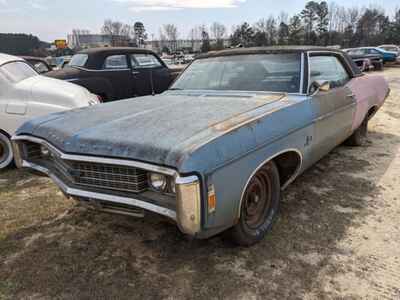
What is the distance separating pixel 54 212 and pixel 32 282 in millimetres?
1145

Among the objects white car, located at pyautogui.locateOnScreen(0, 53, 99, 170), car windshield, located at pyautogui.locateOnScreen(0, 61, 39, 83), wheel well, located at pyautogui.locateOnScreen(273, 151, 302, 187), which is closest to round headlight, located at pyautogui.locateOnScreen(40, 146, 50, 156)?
white car, located at pyautogui.locateOnScreen(0, 53, 99, 170)

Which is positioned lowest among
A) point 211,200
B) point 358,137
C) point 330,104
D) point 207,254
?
point 207,254

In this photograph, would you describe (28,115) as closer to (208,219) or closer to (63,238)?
(63,238)

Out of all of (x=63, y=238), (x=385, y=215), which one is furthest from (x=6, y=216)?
(x=385, y=215)

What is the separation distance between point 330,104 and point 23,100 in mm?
4000

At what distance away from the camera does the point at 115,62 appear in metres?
7.82

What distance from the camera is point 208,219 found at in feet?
Answer: 6.75

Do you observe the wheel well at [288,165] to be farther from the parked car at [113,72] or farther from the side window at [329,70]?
the parked car at [113,72]

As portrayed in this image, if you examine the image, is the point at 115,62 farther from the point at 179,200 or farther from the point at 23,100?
the point at 179,200

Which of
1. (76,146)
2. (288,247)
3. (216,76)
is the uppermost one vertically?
(216,76)

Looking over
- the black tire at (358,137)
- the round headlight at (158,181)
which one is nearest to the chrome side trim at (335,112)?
the black tire at (358,137)

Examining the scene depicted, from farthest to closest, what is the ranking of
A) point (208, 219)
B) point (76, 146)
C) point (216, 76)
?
point (216, 76) → point (76, 146) → point (208, 219)

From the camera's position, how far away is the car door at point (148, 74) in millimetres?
8039

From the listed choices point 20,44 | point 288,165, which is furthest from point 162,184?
point 20,44
